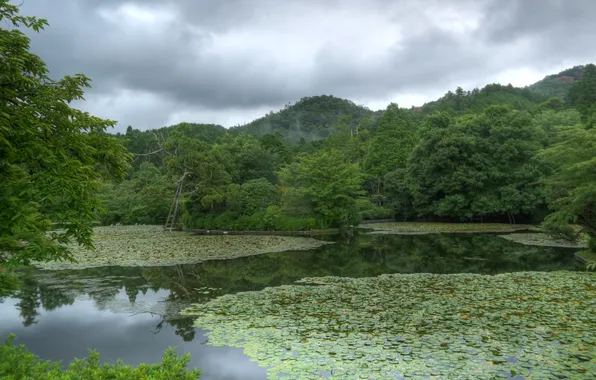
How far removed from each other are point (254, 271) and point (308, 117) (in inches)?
3885

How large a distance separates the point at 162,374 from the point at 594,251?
18.2 metres

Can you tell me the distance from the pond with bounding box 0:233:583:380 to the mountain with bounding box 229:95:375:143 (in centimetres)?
8473

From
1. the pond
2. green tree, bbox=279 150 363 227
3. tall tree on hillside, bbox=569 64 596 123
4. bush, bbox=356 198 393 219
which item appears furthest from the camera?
tall tree on hillside, bbox=569 64 596 123

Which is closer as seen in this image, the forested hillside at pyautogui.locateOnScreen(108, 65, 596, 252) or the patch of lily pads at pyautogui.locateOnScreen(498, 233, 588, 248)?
the patch of lily pads at pyautogui.locateOnScreen(498, 233, 588, 248)

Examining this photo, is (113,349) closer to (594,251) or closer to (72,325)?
(72,325)

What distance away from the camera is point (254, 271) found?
15.6 m

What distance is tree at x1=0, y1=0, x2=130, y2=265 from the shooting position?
4398mm

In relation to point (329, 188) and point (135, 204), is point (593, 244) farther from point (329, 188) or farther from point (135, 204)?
point (135, 204)

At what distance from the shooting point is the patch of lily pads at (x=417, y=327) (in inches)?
243

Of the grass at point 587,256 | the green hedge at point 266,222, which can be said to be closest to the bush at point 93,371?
the grass at point 587,256

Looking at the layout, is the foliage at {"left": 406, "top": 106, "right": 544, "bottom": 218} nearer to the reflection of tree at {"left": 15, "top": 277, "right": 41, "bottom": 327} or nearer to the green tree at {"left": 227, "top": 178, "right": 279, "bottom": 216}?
the green tree at {"left": 227, "top": 178, "right": 279, "bottom": 216}

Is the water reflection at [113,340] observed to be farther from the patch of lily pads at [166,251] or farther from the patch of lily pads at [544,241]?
the patch of lily pads at [544,241]

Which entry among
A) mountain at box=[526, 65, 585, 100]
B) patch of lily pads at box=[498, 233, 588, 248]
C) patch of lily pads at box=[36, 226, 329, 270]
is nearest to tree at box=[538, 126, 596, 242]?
patch of lily pads at box=[498, 233, 588, 248]

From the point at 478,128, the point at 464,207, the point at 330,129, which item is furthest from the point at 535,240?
the point at 330,129
